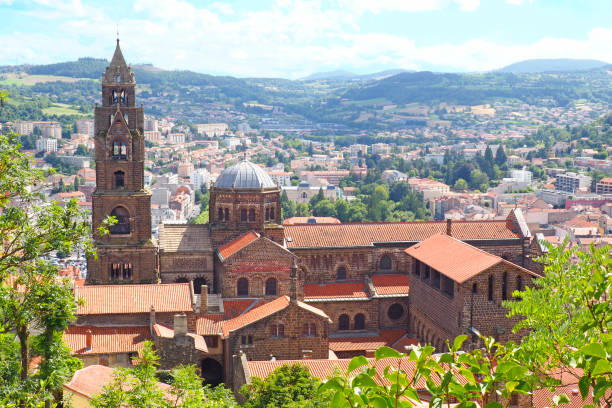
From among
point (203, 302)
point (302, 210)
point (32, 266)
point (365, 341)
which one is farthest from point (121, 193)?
point (302, 210)

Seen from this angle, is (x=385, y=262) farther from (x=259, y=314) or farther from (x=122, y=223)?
(x=122, y=223)

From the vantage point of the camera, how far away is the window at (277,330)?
140 feet

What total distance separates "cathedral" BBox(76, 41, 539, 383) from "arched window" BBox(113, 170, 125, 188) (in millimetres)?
63

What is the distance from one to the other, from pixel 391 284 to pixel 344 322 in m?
3.97

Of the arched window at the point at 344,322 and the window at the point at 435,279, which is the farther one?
the arched window at the point at 344,322

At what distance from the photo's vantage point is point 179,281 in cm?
4891

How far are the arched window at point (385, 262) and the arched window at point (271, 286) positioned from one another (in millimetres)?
8187

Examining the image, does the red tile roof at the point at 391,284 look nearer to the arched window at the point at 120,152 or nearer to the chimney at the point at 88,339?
the arched window at the point at 120,152

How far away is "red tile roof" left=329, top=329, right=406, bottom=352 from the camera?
152 feet

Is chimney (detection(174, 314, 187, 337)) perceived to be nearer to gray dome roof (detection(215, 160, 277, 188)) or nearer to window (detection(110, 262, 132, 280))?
window (detection(110, 262, 132, 280))

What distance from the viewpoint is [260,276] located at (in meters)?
46.5

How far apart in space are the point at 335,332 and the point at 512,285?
12383 millimetres

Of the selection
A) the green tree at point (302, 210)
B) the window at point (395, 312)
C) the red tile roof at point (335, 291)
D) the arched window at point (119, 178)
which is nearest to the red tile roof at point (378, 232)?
the red tile roof at point (335, 291)

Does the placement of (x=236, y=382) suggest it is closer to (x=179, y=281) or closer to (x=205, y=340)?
(x=205, y=340)
